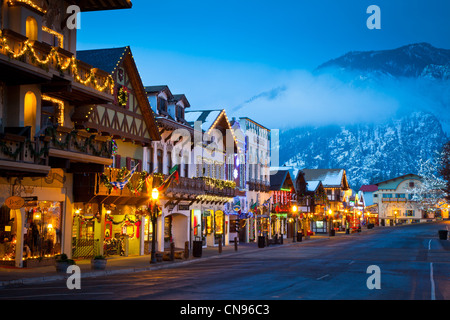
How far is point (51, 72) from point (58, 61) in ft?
2.80

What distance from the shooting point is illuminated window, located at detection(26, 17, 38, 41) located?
24.3m

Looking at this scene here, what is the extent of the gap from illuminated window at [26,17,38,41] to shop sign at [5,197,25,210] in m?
7.05

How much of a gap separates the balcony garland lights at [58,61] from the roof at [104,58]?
443 cm

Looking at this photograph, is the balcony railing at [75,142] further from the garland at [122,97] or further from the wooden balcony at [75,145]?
the garland at [122,97]

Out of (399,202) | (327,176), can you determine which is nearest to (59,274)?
(327,176)

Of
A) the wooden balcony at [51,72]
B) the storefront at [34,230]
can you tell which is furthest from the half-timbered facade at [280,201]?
the wooden balcony at [51,72]

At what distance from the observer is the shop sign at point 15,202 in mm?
23203

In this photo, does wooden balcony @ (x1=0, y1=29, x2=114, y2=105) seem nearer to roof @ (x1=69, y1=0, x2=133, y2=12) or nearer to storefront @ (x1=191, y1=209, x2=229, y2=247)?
roof @ (x1=69, y1=0, x2=133, y2=12)

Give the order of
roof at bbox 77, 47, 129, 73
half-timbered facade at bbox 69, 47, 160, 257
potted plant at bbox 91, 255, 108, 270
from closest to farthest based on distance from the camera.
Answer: potted plant at bbox 91, 255, 108, 270
half-timbered facade at bbox 69, 47, 160, 257
roof at bbox 77, 47, 129, 73

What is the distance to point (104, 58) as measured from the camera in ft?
109

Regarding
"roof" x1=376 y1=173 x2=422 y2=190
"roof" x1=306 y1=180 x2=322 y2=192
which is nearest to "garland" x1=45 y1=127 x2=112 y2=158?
"roof" x1=306 y1=180 x2=322 y2=192

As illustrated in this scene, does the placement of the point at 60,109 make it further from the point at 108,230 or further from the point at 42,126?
the point at 108,230
